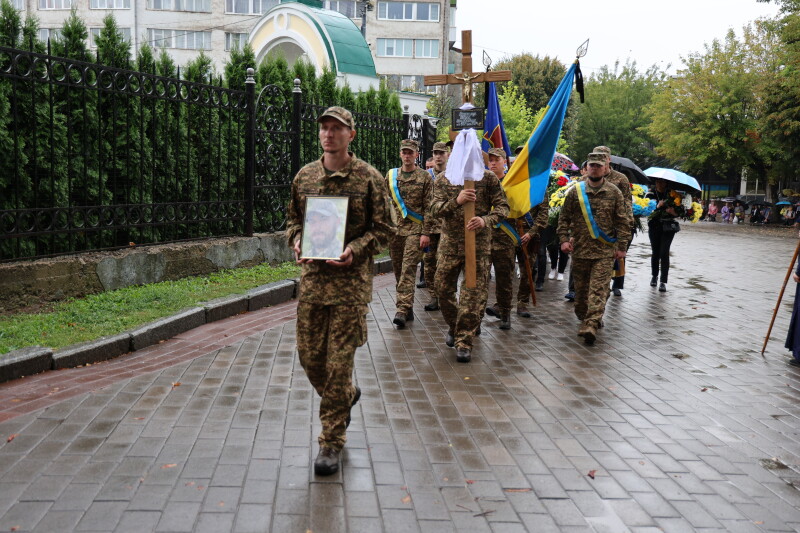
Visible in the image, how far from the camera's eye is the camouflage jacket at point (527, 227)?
820 cm

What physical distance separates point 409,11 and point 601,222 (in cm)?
4491

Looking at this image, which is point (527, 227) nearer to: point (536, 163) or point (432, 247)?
point (536, 163)

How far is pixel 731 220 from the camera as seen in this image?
46.5 meters

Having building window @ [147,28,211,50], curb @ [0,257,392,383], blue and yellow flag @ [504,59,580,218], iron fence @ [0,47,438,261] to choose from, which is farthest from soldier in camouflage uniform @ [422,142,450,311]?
building window @ [147,28,211,50]

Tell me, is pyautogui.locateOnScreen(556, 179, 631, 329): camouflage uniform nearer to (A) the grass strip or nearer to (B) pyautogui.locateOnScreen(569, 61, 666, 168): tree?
(A) the grass strip

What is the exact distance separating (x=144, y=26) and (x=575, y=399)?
156 ft

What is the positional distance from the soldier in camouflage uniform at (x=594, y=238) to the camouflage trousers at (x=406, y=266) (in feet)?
5.85

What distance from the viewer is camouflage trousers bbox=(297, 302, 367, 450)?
170 inches

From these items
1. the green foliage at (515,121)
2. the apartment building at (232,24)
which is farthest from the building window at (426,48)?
the green foliage at (515,121)

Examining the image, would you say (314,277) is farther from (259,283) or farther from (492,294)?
(492,294)

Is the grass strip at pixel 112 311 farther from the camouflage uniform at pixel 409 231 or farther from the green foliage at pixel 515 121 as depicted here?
the green foliage at pixel 515 121

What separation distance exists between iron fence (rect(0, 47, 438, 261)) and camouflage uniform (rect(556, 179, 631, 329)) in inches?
197

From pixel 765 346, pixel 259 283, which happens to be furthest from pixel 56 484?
pixel 765 346

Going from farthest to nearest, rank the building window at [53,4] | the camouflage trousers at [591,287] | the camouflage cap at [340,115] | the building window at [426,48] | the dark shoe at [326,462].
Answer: the building window at [426,48]
the building window at [53,4]
the camouflage trousers at [591,287]
the camouflage cap at [340,115]
the dark shoe at [326,462]
